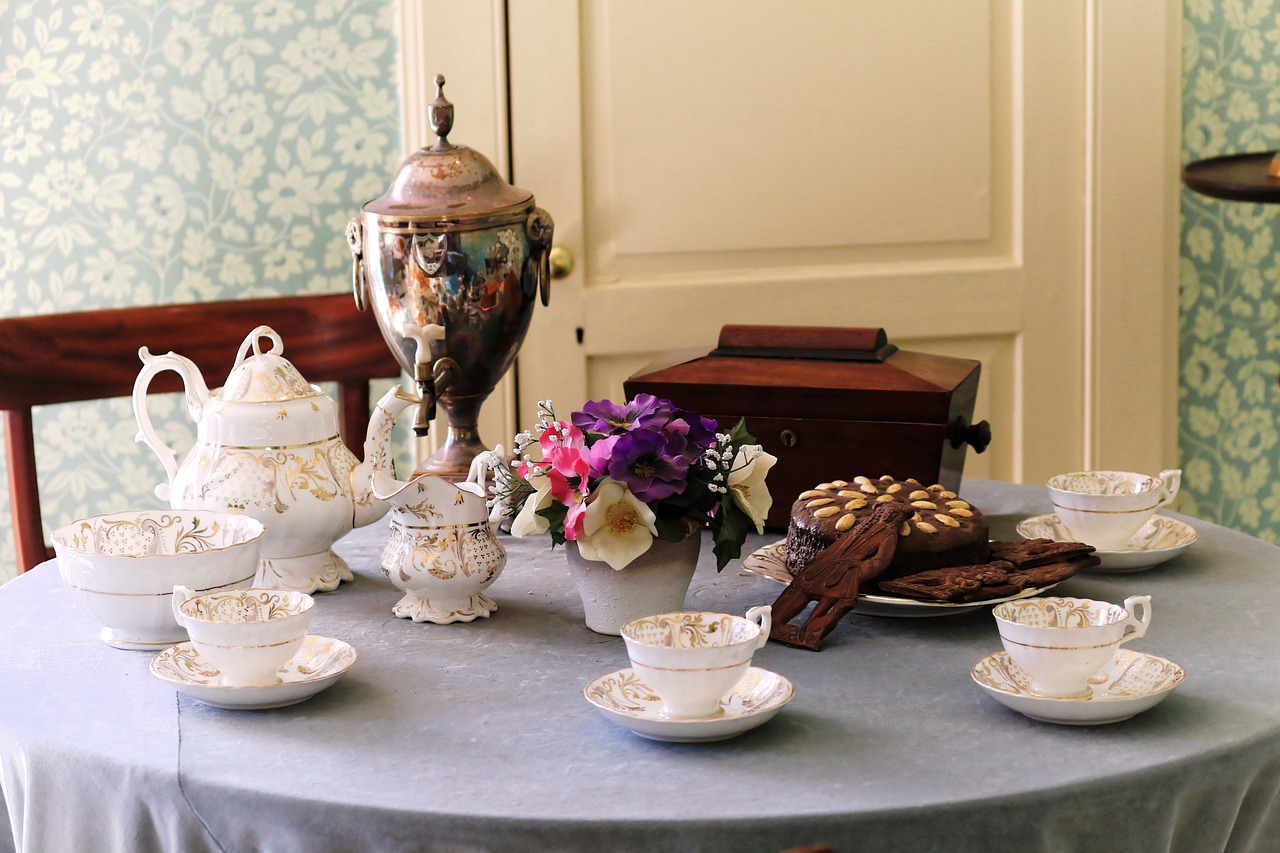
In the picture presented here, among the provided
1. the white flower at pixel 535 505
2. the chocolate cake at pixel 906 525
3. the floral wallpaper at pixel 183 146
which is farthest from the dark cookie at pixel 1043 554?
the floral wallpaper at pixel 183 146

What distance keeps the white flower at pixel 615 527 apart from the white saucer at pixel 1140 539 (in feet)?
1.55

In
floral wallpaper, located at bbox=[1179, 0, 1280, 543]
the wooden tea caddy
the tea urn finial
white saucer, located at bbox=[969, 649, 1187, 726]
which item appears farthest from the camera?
floral wallpaper, located at bbox=[1179, 0, 1280, 543]

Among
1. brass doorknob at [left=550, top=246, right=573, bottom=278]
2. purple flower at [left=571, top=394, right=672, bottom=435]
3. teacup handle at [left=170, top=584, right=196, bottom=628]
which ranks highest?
brass doorknob at [left=550, top=246, right=573, bottom=278]

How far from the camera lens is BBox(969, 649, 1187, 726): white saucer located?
980mm

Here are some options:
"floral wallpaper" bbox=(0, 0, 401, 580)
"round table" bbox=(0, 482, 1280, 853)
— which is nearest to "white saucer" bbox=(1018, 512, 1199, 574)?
"round table" bbox=(0, 482, 1280, 853)

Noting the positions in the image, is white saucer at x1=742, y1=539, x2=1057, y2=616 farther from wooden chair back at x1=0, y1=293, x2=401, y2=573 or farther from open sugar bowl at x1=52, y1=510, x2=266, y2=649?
wooden chair back at x1=0, y1=293, x2=401, y2=573

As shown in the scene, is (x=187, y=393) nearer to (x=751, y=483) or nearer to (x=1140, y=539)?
(x=751, y=483)

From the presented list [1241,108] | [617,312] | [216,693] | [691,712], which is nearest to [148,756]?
[216,693]

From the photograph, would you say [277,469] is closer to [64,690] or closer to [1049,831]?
[64,690]

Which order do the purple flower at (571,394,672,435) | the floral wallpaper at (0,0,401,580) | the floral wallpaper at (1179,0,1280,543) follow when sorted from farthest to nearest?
the floral wallpaper at (1179,0,1280,543) → the floral wallpaper at (0,0,401,580) → the purple flower at (571,394,672,435)

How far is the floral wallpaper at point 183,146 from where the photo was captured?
2391mm

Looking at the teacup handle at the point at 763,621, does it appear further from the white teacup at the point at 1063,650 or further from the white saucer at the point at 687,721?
the white teacup at the point at 1063,650

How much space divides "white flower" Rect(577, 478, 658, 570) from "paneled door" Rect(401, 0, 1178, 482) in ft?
4.45

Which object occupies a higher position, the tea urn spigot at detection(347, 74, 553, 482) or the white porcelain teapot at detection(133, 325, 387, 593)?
the tea urn spigot at detection(347, 74, 553, 482)
